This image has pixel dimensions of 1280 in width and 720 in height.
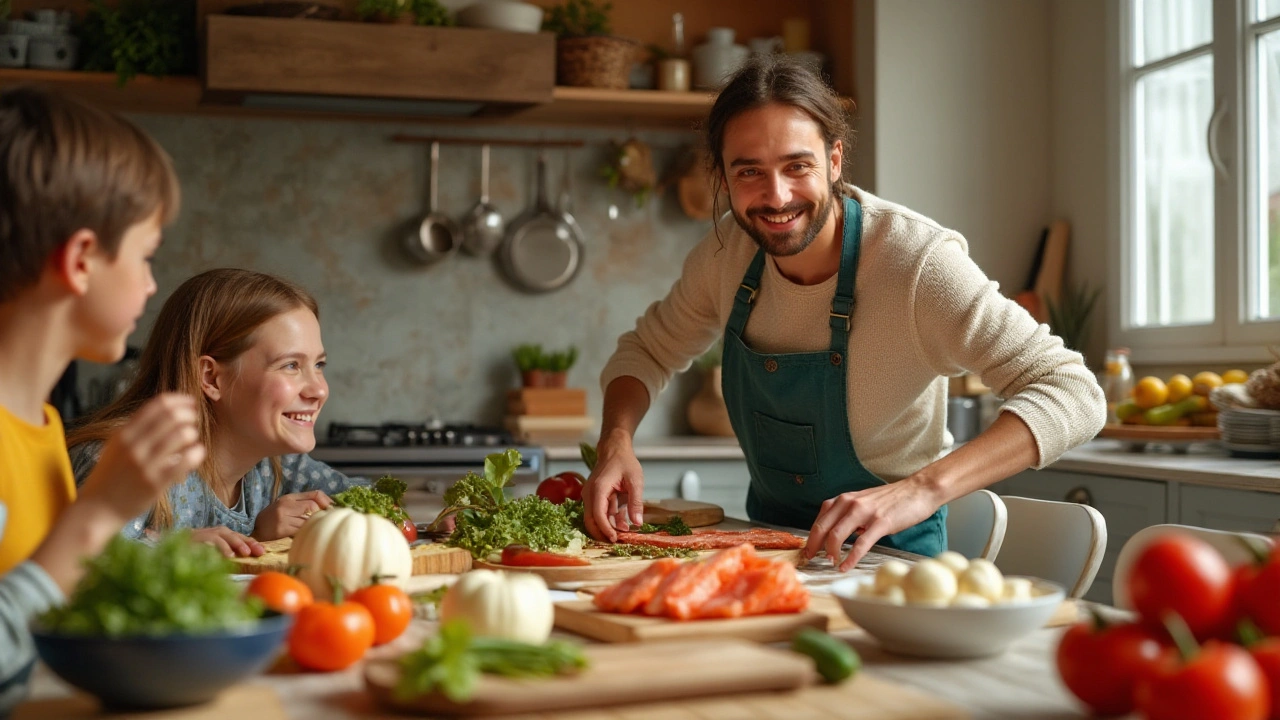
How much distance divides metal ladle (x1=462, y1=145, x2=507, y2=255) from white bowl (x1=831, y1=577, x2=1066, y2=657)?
377 centimetres

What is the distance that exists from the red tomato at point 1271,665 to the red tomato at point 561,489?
1623mm

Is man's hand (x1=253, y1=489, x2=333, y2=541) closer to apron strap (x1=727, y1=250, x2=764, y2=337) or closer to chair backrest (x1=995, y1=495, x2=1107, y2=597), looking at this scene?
apron strap (x1=727, y1=250, x2=764, y2=337)

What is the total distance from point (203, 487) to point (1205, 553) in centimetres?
174

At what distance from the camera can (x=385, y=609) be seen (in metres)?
1.33

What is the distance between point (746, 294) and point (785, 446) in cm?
34

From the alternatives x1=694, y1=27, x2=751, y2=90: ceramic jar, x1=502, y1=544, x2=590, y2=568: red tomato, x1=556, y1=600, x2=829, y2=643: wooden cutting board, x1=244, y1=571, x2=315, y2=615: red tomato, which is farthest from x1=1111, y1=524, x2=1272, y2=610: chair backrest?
x1=694, y1=27, x2=751, y2=90: ceramic jar

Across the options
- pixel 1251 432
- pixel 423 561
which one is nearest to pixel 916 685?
pixel 423 561

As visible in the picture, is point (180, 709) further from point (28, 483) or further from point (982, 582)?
point (982, 582)

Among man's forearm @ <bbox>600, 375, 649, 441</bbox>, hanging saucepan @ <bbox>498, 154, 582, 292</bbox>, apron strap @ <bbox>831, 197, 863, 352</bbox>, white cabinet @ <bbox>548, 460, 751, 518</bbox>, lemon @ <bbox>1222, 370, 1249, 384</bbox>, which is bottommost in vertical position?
white cabinet @ <bbox>548, 460, 751, 518</bbox>

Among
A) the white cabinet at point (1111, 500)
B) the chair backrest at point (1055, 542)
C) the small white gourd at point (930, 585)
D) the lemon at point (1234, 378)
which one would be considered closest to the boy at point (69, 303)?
the small white gourd at point (930, 585)

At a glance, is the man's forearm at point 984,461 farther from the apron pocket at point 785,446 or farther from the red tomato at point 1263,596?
the red tomato at point 1263,596

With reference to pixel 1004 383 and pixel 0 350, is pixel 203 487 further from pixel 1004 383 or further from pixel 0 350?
pixel 1004 383

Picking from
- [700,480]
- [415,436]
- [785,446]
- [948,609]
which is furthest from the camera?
[700,480]

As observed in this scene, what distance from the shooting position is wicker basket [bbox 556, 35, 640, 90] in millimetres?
4621
